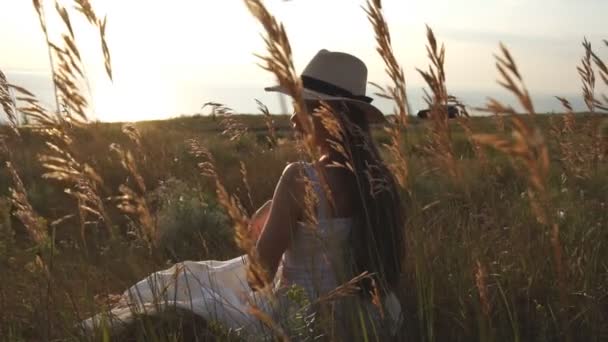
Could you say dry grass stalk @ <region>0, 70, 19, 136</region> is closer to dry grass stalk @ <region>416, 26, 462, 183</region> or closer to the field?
the field

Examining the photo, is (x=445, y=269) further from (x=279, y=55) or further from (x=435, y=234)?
(x=279, y=55)

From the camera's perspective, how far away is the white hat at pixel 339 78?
307 centimetres

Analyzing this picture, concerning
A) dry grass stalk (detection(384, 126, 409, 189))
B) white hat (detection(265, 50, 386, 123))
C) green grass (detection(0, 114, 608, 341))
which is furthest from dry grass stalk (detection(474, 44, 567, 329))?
white hat (detection(265, 50, 386, 123))

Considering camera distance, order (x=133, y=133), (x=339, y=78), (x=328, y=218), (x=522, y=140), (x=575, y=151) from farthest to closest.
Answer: (x=339, y=78) → (x=328, y=218) → (x=575, y=151) → (x=133, y=133) → (x=522, y=140)

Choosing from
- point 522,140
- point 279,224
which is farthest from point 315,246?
point 522,140

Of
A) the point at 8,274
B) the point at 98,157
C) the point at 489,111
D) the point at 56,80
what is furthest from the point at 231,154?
the point at 489,111

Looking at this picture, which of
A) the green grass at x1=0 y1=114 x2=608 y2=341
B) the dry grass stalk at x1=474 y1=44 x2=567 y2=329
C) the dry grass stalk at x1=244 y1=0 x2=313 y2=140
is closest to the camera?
the dry grass stalk at x1=474 y1=44 x2=567 y2=329

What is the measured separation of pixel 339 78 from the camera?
121 inches

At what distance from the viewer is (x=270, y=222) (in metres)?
2.97

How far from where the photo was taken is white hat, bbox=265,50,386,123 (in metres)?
3.07

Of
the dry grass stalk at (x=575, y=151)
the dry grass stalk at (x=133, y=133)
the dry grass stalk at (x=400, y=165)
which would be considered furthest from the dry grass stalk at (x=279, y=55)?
the dry grass stalk at (x=575, y=151)

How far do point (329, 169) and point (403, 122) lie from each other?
127 cm

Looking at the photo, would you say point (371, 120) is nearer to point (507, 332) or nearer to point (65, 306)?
point (507, 332)

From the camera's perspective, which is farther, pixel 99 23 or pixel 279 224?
pixel 279 224
